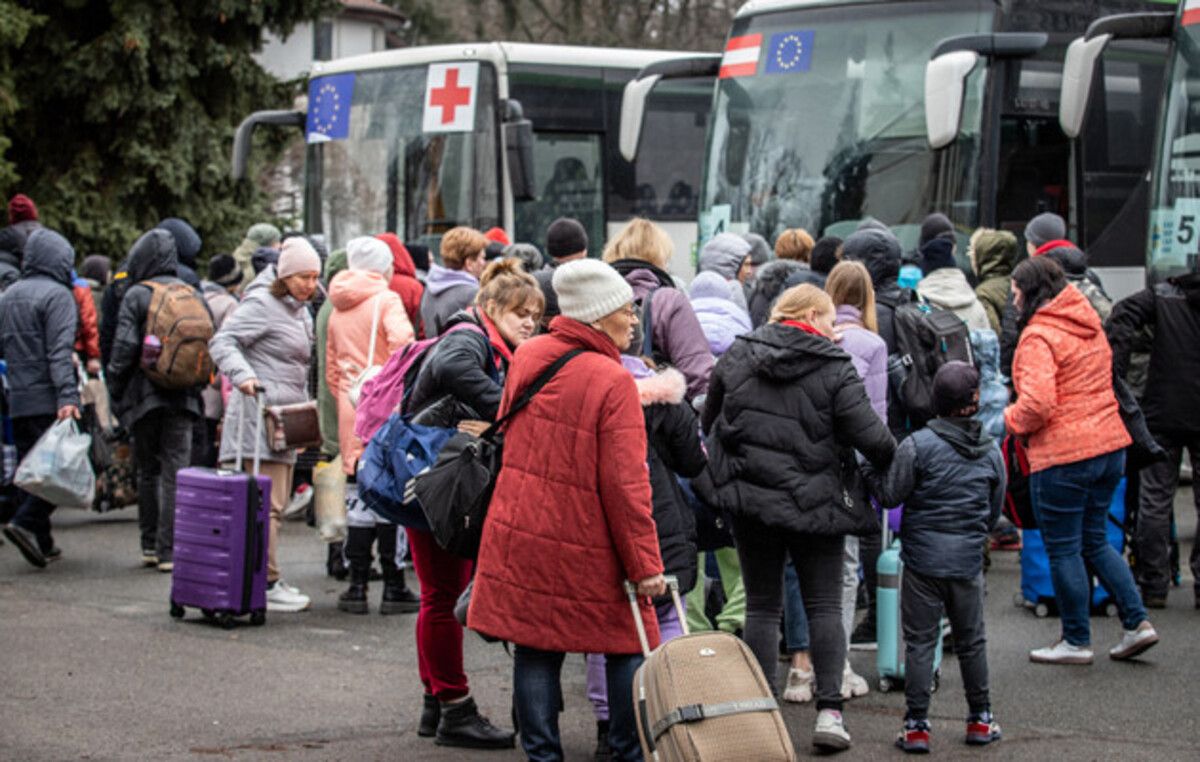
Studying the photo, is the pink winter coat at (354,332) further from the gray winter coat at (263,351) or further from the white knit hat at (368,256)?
the gray winter coat at (263,351)

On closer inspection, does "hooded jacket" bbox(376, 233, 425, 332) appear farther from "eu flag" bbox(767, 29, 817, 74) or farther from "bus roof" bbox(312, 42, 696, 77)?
"bus roof" bbox(312, 42, 696, 77)

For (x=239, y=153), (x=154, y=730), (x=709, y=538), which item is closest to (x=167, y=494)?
(x=154, y=730)

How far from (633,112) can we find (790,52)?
1323 mm

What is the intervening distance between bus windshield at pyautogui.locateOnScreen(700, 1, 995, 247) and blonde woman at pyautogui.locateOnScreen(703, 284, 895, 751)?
6.31m

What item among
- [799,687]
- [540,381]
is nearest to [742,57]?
[799,687]

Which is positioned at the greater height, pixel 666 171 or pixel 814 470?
pixel 666 171

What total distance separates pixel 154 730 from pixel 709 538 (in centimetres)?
226

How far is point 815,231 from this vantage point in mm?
13258

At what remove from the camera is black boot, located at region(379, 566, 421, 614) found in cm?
938

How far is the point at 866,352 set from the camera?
734 centimetres

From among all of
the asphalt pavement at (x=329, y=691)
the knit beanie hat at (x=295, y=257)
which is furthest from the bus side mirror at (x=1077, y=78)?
the knit beanie hat at (x=295, y=257)

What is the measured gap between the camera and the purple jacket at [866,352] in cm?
733

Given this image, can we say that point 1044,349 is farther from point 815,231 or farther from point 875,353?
point 815,231

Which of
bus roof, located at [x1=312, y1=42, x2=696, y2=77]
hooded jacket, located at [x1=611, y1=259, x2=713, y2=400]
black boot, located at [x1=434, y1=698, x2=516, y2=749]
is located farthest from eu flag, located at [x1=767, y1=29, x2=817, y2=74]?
black boot, located at [x1=434, y1=698, x2=516, y2=749]
